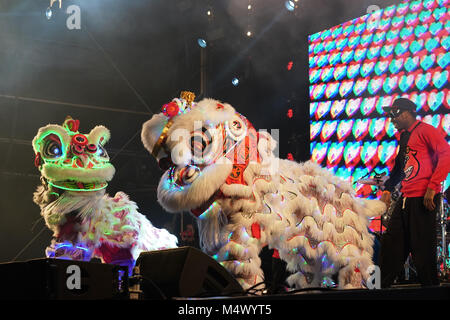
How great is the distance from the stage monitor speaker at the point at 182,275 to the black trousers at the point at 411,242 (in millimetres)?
1107

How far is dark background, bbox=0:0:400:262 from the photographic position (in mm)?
6086

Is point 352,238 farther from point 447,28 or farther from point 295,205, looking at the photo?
point 447,28

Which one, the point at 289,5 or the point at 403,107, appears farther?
the point at 289,5

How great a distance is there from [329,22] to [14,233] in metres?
4.08

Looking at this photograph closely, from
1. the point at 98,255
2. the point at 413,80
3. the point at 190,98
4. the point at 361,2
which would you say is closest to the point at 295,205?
the point at 190,98

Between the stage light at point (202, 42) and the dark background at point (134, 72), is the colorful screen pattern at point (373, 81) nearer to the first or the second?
the dark background at point (134, 72)

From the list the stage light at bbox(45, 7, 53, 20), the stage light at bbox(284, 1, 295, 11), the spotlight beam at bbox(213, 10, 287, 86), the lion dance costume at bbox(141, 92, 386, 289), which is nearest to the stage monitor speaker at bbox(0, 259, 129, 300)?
the lion dance costume at bbox(141, 92, 386, 289)

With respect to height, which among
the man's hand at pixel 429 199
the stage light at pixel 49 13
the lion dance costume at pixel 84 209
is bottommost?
the man's hand at pixel 429 199

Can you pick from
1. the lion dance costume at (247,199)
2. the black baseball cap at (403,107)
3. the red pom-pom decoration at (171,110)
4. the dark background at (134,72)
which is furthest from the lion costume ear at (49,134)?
the black baseball cap at (403,107)

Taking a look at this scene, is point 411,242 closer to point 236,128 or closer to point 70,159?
point 236,128

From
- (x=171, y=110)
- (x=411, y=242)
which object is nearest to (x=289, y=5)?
(x=171, y=110)

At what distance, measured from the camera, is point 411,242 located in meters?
2.69

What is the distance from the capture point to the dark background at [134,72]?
609cm

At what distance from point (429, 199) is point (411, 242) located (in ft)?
0.71
